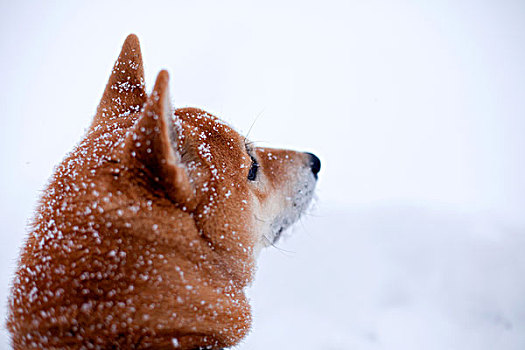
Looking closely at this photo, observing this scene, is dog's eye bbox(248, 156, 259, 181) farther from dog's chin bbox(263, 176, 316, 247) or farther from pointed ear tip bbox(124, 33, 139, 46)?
pointed ear tip bbox(124, 33, 139, 46)

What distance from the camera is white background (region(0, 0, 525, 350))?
3236 mm

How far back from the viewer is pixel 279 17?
504 centimetres

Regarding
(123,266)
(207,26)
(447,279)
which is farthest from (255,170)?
(207,26)

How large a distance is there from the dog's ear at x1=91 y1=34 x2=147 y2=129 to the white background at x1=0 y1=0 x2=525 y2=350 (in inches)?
68.4

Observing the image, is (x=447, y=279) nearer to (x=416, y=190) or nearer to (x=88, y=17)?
(x=416, y=190)

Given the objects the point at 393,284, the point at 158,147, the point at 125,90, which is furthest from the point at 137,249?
the point at 393,284

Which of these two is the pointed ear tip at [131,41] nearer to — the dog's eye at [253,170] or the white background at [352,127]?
the dog's eye at [253,170]

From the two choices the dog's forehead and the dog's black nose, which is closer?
the dog's forehead

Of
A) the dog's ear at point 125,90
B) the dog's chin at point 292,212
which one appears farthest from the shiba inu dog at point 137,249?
the dog's chin at point 292,212

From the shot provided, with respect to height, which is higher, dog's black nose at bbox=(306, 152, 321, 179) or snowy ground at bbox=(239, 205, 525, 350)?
dog's black nose at bbox=(306, 152, 321, 179)

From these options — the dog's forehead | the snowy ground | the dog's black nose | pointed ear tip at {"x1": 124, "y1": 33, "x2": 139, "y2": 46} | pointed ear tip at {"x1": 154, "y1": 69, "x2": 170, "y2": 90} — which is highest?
pointed ear tip at {"x1": 124, "y1": 33, "x2": 139, "y2": 46}

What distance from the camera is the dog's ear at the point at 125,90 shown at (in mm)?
1920

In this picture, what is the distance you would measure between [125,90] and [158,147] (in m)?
Answer: 0.98

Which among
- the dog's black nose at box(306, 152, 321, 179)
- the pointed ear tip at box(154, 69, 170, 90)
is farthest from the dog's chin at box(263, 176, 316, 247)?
the pointed ear tip at box(154, 69, 170, 90)
